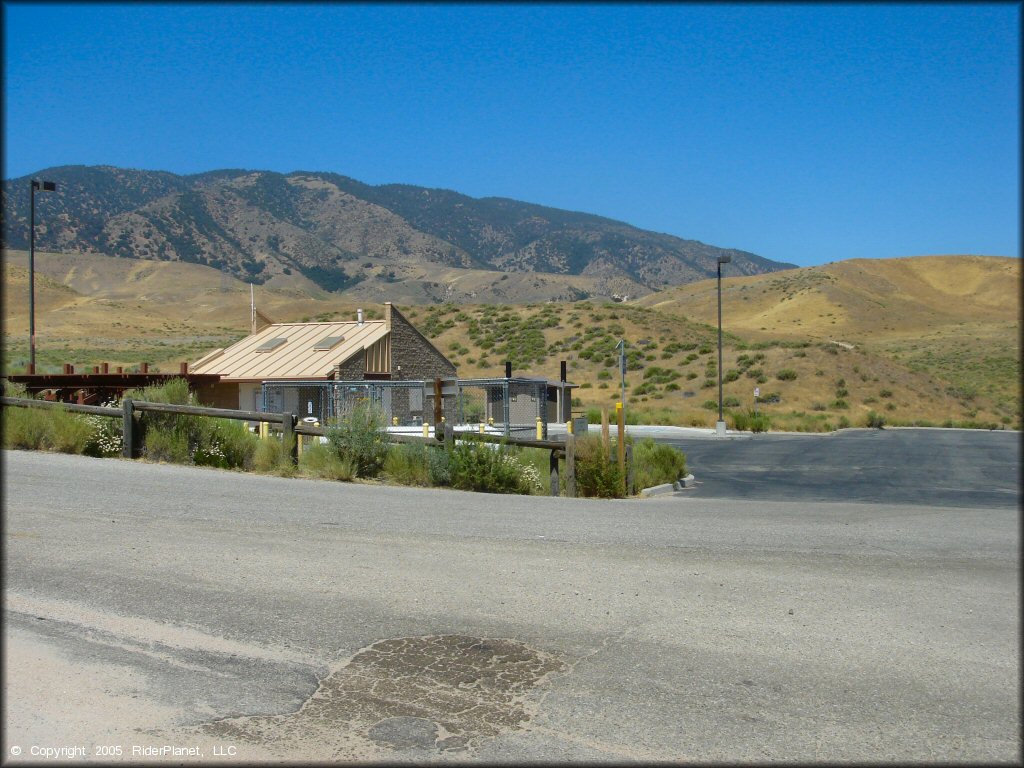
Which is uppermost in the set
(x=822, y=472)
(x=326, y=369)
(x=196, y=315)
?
(x=196, y=315)

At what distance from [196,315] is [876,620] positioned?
137617mm

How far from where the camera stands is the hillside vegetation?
63.4 metres

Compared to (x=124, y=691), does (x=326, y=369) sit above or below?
above

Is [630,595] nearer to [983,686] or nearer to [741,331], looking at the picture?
[983,686]

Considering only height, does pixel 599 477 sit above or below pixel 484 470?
below

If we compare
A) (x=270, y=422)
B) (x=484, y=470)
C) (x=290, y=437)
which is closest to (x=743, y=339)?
(x=484, y=470)

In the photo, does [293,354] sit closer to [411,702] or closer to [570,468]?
[570,468]

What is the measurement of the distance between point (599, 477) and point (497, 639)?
1031 cm

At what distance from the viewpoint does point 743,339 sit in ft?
305

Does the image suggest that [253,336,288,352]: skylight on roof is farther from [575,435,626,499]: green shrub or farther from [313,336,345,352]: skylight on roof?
[575,435,626,499]: green shrub

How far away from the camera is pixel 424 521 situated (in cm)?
1145

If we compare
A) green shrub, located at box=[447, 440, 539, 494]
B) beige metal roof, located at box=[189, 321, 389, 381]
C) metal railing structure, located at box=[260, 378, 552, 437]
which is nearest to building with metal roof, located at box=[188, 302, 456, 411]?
beige metal roof, located at box=[189, 321, 389, 381]

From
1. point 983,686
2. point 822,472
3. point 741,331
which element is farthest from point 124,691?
point 741,331

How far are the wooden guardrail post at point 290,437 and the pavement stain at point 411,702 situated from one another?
10202 millimetres
